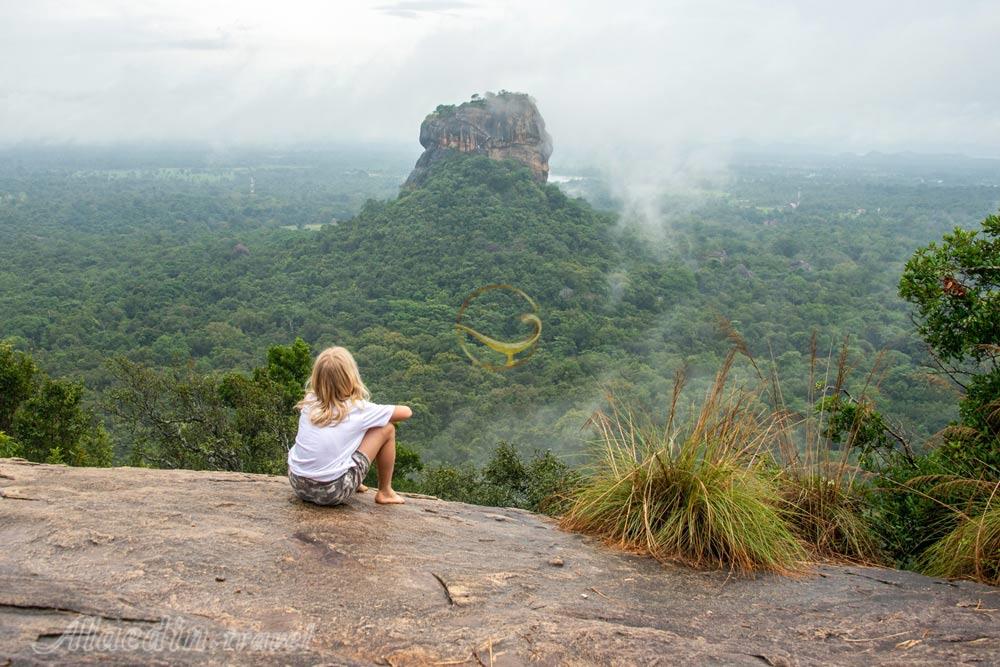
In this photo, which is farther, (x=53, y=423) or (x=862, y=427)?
(x=53, y=423)

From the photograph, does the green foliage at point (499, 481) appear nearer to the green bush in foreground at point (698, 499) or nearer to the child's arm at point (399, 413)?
the green bush in foreground at point (698, 499)

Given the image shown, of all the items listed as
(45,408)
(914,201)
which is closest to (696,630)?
(45,408)

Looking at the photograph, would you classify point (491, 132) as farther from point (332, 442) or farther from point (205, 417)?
point (332, 442)

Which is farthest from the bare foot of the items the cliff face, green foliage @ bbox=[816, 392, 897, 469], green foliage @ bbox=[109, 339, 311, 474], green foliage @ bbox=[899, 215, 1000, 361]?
the cliff face

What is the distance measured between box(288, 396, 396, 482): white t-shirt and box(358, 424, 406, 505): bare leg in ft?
0.17

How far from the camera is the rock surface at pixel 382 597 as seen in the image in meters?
2.41

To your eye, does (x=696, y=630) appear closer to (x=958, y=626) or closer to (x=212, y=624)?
(x=958, y=626)

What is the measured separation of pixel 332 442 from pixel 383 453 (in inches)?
14.6

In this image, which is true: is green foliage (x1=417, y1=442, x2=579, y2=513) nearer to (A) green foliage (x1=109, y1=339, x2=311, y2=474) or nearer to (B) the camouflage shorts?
(A) green foliage (x1=109, y1=339, x2=311, y2=474)

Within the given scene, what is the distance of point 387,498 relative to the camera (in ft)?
13.5

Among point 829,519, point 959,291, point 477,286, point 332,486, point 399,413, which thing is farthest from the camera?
point 477,286

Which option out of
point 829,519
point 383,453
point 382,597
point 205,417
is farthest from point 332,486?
point 205,417

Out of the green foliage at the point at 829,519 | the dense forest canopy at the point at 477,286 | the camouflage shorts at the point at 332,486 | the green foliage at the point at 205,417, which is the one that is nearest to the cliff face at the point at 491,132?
the dense forest canopy at the point at 477,286

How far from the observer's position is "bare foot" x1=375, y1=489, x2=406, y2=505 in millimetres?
4098
